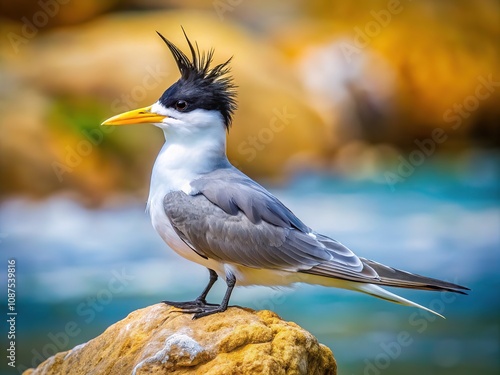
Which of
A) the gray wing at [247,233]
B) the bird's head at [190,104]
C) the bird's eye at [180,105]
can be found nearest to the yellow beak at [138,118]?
the bird's head at [190,104]

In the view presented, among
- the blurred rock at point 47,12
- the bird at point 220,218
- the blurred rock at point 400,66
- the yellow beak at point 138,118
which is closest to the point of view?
the bird at point 220,218

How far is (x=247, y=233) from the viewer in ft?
13.7

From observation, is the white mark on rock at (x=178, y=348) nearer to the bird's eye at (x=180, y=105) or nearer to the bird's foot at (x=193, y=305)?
the bird's foot at (x=193, y=305)

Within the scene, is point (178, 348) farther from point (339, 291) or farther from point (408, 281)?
point (339, 291)

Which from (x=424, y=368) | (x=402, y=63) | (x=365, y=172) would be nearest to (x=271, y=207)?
(x=424, y=368)

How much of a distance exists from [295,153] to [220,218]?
23.6 ft

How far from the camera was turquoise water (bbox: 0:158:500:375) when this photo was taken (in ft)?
31.3

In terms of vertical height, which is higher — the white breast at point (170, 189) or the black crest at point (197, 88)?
the black crest at point (197, 88)

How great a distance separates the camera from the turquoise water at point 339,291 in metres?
9.55

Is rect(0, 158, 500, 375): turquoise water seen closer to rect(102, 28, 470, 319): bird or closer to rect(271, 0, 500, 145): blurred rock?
rect(271, 0, 500, 145): blurred rock

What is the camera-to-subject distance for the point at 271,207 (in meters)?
4.27

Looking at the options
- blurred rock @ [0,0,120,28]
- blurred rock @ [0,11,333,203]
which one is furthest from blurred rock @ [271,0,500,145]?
blurred rock @ [0,0,120,28]

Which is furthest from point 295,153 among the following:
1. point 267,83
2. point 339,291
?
point 339,291

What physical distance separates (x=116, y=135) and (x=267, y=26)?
2.92 m
